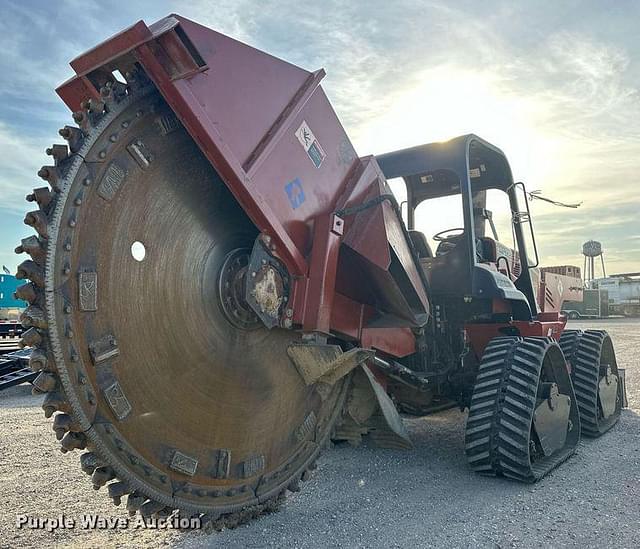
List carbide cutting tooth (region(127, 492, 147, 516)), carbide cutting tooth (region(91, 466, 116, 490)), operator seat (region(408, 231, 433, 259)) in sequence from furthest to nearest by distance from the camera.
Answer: operator seat (region(408, 231, 433, 259)), carbide cutting tooth (region(127, 492, 147, 516)), carbide cutting tooth (region(91, 466, 116, 490))

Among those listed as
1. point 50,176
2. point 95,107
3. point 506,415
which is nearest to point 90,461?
point 50,176

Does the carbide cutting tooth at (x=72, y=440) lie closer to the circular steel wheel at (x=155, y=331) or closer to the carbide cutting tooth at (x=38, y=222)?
the circular steel wheel at (x=155, y=331)

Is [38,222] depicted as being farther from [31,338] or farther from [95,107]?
[95,107]

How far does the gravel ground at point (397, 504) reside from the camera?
310cm

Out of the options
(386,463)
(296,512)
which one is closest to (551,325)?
(386,463)

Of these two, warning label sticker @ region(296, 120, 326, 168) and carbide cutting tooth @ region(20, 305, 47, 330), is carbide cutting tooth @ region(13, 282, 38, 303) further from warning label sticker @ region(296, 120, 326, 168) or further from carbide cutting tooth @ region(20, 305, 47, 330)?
warning label sticker @ region(296, 120, 326, 168)

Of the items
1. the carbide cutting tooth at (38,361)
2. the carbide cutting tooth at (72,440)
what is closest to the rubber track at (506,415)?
the carbide cutting tooth at (72,440)

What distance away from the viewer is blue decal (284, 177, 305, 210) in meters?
2.92

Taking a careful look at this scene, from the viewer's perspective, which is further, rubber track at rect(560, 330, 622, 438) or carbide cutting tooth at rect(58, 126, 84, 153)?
rubber track at rect(560, 330, 622, 438)

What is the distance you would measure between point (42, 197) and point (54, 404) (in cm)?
80

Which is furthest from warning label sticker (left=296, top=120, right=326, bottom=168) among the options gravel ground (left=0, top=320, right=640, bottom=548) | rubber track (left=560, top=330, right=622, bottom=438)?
rubber track (left=560, top=330, right=622, bottom=438)

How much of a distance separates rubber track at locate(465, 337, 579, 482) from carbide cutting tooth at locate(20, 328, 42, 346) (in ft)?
10.2

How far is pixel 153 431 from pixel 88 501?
5.07 ft

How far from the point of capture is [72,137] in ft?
7.51
